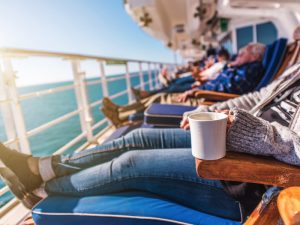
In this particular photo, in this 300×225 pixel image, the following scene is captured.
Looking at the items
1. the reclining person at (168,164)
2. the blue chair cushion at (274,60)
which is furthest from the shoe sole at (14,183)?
the blue chair cushion at (274,60)

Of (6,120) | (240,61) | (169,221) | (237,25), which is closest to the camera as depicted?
(169,221)

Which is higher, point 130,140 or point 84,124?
point 130,140

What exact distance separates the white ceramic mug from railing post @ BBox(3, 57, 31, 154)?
1018mm

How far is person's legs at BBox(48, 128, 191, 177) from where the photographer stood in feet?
2.87

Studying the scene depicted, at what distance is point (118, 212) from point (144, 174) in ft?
0.41

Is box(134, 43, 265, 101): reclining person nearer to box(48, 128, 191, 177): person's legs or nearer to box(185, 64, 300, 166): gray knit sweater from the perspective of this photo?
box(48, 128, 191, 177): person's legs

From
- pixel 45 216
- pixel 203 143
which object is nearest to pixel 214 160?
pixel 203 143

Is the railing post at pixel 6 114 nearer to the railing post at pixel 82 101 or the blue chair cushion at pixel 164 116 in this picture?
the blue chair cushion at pixel 164 116

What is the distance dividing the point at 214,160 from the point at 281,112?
402mm

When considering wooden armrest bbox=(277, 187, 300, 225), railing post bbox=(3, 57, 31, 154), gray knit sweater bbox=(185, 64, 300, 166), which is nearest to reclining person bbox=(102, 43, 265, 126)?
railing post bbox=(3, 57, 31, 154)

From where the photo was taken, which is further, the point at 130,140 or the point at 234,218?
the point at 130,140

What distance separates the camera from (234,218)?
68 centimetres

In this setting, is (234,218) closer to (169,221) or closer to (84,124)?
(169,221)

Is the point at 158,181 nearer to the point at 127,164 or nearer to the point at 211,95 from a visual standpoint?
the point at 127,164
